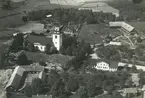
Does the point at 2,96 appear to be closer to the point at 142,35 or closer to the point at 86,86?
the point at 86,86

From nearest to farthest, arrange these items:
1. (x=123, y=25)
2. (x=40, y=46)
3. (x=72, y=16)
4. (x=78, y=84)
Answer: (x=78, y=84), (x=40, y=46), (x=123, y=25), (x=72, y=16)

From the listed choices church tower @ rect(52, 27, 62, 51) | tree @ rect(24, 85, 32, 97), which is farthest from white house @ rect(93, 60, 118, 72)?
tree @ rect(24, 85, 32, 97)

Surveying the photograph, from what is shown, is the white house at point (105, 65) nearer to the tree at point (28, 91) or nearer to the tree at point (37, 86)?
the tree at point (37, 86)

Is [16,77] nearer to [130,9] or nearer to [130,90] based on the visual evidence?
[130,90]

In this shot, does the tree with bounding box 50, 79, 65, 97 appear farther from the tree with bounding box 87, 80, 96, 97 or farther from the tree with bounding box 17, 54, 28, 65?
the tree with bounding box 17, 54, 28, 65

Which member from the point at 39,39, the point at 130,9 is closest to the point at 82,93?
the point at 39,39

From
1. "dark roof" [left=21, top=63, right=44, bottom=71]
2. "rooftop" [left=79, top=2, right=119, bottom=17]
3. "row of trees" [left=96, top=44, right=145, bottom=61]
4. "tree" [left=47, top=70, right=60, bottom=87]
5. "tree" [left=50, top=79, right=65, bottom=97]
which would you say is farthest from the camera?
"rooftop" [left=79, top=2, right=119, bottom=17]
